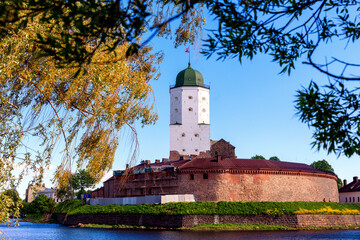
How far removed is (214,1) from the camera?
664cm

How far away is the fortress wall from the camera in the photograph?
1870 inches

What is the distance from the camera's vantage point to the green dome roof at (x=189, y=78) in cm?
7338

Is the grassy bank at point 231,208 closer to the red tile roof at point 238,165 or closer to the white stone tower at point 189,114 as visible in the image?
the red tile roof at point 238,165

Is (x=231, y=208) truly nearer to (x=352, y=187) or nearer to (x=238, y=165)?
(x=238, y=165)

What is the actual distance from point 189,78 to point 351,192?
33235 mm

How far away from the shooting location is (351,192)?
64.9 m

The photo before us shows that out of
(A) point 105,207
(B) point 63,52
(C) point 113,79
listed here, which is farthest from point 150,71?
(A) point 105,207

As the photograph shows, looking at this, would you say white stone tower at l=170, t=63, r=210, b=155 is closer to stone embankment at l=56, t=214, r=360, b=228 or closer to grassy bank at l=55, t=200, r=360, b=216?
stone embankment at l=56, t=214, r=360, b=228

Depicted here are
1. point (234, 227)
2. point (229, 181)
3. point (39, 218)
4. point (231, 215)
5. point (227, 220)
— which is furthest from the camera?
point (39, 218)

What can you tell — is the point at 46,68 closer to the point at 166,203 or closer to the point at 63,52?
the point at 63,52

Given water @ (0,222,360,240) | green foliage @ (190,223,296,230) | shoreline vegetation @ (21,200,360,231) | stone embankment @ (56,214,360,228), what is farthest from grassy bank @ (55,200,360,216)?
water @ (0,222,360,240)

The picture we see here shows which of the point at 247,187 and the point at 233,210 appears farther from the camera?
the point at 247,187

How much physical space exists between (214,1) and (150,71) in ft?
16.0

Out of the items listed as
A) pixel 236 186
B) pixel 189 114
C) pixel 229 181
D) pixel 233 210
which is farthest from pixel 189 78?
pixel 233 210
